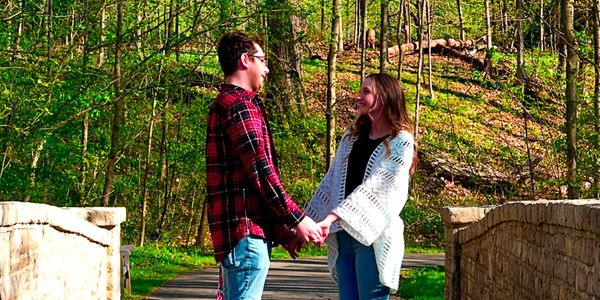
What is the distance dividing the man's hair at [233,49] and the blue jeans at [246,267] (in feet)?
2.74

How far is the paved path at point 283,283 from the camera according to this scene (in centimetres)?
1362

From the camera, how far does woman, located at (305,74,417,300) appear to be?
5742 millimetres

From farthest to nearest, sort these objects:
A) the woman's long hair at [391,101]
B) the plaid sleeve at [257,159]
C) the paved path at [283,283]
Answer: the paved path at [283,283] → the woman's long hair at [391,101] → the plaid sleeve at [257,159]

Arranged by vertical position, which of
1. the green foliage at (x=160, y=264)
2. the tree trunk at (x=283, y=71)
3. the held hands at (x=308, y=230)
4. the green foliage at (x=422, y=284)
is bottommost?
the green foliage at (x=422, y=284)

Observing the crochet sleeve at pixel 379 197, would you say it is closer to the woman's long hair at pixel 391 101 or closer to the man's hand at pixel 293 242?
the woman's long hair at pixel 391 101

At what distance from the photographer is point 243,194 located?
5.07m

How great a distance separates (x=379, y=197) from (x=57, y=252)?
8.75 feet

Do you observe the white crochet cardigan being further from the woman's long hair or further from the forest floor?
the forest floor

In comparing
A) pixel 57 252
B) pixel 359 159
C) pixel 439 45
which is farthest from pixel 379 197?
pixel 439 45

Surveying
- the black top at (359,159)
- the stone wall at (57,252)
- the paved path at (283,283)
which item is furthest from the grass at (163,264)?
the black top at (359,159)

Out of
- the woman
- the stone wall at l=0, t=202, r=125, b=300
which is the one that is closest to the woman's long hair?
the woman

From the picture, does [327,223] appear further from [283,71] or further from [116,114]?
[283,71]

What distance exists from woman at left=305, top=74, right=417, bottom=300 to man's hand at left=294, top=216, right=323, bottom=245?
365 mm

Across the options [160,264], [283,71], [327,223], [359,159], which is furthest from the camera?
[283,71]
